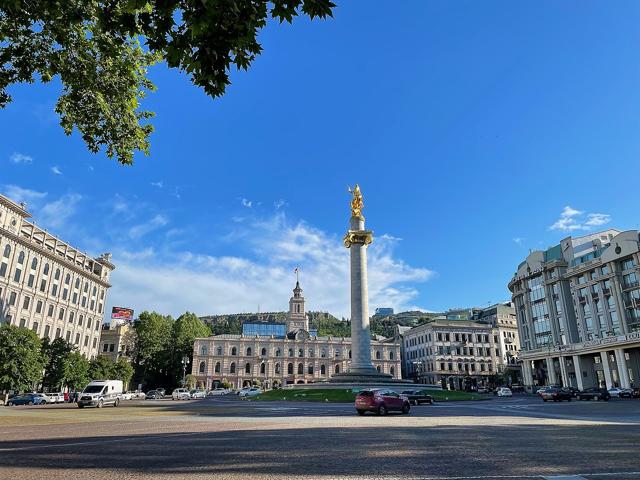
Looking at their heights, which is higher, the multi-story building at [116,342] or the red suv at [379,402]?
the multi-story building at [116,342]

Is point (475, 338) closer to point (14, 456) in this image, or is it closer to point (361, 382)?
point (361, 382)

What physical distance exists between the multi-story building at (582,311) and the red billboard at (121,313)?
89354 millimetres

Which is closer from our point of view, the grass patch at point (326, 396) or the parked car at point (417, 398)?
the parked car at point (417, 398)

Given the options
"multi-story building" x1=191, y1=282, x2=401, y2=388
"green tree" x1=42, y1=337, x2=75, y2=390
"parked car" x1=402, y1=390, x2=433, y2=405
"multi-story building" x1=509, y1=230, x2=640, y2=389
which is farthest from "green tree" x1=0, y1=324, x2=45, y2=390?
"multi-story building" x1=509, y1=230, x2=640, y2=389

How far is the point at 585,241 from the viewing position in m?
83.0

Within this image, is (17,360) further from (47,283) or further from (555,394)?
(555,394)

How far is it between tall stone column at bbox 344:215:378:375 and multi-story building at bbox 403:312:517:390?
58770mm

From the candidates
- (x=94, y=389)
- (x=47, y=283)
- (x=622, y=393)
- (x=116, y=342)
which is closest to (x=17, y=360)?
(x=94, y=389)

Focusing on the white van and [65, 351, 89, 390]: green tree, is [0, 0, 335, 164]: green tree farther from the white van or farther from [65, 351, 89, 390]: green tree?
[65, 351, 89, 390]: green tree

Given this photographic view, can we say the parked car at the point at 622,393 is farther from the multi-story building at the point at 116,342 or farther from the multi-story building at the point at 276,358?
the multi-story building at the point at 116,342

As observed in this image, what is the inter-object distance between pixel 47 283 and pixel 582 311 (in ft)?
293

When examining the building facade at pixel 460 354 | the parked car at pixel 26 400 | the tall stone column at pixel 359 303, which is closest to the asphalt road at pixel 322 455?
the tall stone column at pixel 359 303

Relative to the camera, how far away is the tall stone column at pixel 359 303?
5728cm

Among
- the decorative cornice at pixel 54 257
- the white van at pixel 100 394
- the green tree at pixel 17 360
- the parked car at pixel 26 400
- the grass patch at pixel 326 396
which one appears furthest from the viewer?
the decorative cornice at pixel 54 257
